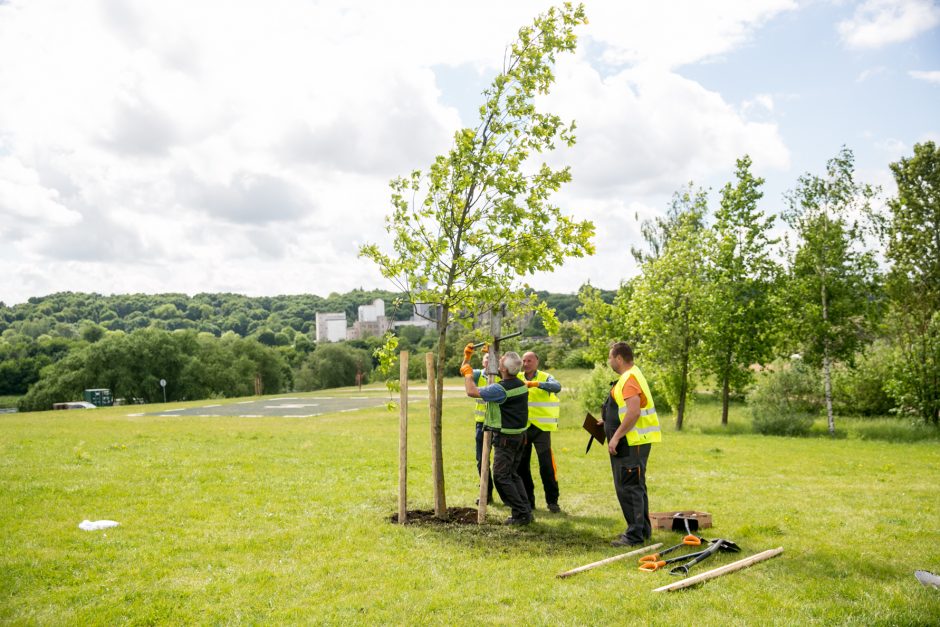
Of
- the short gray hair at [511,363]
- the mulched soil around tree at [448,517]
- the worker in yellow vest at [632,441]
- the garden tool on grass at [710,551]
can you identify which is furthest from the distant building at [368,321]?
the garden tool on grass at [710,551]

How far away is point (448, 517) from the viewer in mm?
9836

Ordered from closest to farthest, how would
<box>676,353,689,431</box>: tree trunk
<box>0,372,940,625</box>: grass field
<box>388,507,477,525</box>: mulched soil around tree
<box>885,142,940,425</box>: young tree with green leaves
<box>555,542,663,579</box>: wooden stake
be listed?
<box>0,372,940,625</box>: grass field → <box>555,542,663,579</box>: wooden stake → <box>388,507,477,525</box>: mulched soil around tree → <box>885,142,940,425</box>: young tree with green leaves → <box>676,353,689,431</box>: tree trunk

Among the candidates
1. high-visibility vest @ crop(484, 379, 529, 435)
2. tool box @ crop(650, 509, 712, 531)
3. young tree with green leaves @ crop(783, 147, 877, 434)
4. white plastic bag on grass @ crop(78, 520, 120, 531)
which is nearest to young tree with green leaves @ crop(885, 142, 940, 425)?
young tree with green leaves @ crop(783, 147, 877, 434)

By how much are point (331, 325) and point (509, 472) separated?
538 feet

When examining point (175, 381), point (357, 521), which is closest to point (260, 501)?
point (357, 521)

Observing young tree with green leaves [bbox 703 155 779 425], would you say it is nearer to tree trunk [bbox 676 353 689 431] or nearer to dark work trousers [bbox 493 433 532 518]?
tree trunk [bbox 676 353 689 431]

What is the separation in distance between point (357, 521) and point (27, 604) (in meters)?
4.27

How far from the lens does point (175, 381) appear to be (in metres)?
76.1

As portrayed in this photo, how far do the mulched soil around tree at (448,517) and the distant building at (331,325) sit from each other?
156m

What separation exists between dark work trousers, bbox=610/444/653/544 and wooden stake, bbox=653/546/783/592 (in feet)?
4.21

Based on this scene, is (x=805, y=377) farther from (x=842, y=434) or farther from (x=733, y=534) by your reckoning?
(x=733, y=534)

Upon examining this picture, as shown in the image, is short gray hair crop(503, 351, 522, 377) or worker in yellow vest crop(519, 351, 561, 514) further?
worker in yellow vest crop(519, 351, 561, 514)

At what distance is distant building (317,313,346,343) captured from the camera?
165 m

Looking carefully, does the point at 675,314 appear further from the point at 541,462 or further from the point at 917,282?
the point at 541,462
